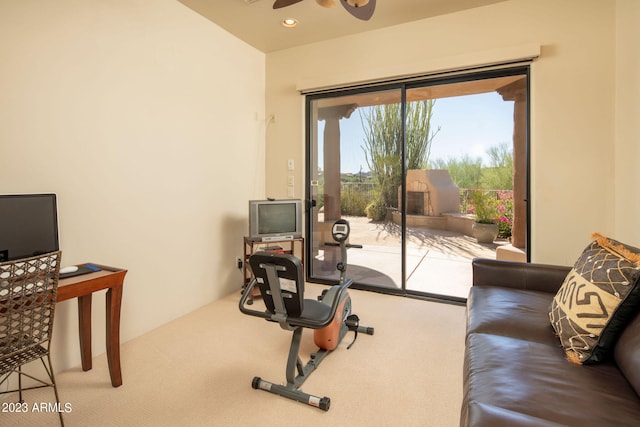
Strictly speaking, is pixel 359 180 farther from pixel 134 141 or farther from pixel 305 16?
pixel 134 141

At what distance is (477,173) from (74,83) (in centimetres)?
342

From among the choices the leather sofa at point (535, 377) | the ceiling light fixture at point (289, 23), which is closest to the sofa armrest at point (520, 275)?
the leather sofa at point (535, 377)

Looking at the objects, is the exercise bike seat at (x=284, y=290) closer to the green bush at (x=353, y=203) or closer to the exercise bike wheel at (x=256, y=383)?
the exercise bike wheel at (x=256, y=383)

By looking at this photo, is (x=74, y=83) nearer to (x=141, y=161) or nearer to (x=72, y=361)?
(x=141, y=161)

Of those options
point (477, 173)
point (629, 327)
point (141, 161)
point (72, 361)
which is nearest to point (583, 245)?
point (477, 173)

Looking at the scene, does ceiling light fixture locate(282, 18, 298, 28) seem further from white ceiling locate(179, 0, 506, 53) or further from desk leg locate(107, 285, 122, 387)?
desk leg locate(107, 285, 122, 387)

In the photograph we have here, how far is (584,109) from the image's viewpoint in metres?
2.69

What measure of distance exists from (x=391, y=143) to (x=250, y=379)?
2633 mm

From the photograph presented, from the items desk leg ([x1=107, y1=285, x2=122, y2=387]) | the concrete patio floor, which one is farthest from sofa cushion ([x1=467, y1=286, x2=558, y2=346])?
desk leg ([x1=107, y1=285, x2=122, y2=387])

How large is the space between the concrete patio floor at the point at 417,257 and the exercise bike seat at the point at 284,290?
1969 millimetres

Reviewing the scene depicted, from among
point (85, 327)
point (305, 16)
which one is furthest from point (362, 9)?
point (85, 327)

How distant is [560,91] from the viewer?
108 inches

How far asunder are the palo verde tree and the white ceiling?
82cm

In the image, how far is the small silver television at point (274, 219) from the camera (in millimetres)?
3271
